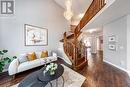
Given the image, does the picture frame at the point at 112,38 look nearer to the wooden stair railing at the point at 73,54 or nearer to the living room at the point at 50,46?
the living room at the point at 50,46

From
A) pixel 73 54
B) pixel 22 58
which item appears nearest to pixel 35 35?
pixel 22 58

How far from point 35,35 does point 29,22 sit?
2.91 ft

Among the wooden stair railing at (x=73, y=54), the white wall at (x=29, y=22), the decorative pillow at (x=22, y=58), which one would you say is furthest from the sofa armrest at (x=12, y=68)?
the wooden stair railing at (x=73, y=54)

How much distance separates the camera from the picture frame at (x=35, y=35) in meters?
6.18

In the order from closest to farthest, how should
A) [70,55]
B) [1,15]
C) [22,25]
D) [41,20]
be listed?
1. [1,15]
2. [22,25]
3. [70,55]
4. [41,20]

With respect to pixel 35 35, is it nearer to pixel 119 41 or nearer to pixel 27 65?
pixel 27 65

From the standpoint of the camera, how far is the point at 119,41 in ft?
19.5

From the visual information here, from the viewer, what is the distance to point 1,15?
5.00 meters

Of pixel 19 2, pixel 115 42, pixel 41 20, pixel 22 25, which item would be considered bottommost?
pixel 115 42

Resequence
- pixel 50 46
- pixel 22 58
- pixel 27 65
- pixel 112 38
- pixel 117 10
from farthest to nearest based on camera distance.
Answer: pixel 50 46
pixel 112 38
pixel 22 58
pixel 27 65
pixel 117 10

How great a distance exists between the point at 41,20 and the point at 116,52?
4.80 m

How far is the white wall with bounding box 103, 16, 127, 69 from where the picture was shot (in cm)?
541

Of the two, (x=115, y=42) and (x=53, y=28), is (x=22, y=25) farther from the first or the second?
(x=115, y=42)

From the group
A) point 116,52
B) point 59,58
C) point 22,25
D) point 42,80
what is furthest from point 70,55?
point 42,80
